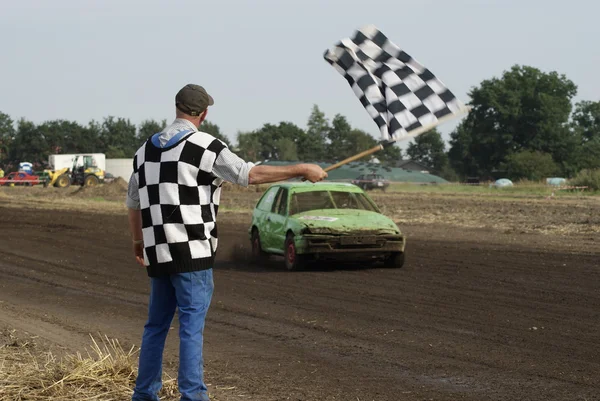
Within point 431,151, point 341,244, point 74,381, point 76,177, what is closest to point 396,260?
point 341,244

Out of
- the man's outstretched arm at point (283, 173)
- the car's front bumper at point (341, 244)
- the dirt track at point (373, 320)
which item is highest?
the man's outstretched arm at point (283, 173)

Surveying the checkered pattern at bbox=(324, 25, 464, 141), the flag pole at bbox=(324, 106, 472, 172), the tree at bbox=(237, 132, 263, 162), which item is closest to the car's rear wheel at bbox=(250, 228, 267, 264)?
the checkered pattern at bbox=(324, 25, 464, 141)

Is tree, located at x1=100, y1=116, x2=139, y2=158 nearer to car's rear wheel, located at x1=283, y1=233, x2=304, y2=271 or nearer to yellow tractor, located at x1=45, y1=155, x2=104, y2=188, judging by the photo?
yellow tractor, located at x1=45, y1=155, x2=104, y2=188

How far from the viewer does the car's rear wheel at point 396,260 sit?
14703 millimetres

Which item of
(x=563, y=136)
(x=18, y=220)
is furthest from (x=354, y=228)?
(x=563, y=136)

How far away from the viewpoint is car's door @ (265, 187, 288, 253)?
50.4ft

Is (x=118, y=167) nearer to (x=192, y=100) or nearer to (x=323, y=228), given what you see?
(x=323, y=228)

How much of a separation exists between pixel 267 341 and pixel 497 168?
335 feet

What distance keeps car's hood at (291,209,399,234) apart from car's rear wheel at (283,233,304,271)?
36 centimetres

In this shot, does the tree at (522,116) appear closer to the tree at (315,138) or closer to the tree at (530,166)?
the tree at (530,166)

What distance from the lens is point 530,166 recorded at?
94.4 meters

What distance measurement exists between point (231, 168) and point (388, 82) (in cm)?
120

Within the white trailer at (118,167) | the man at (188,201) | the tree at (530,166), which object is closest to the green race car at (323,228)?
the man at (188,201)

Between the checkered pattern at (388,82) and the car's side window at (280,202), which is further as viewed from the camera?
the car's side window at (280,202)
